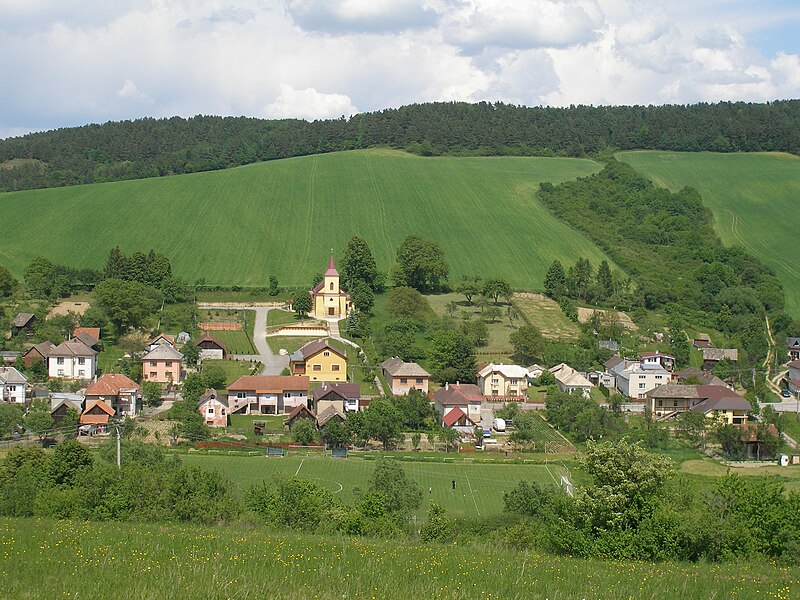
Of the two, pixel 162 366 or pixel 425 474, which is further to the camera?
pixel 162 366

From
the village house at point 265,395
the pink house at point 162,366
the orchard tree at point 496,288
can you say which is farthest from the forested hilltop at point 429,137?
the village house at point 265,395

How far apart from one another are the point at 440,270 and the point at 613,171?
42.7 m

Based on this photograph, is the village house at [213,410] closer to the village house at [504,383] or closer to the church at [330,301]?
the village house at [504,383]

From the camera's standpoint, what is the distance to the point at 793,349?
2643 inches

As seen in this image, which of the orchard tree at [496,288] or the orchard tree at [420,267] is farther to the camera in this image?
the orchard tree at [420,267]

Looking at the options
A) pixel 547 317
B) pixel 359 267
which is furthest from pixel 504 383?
pixel 359 267

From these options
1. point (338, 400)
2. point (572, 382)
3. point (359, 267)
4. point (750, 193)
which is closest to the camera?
point (338, 400)

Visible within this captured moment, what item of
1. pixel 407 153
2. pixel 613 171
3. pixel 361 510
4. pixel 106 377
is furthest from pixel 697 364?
pixel 407 153

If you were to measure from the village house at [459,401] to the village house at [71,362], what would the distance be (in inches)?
788

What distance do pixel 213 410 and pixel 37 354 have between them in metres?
13.2

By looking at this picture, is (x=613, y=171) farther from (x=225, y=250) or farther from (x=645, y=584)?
(x=645, y=584)

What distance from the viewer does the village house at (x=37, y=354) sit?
5384 centimetres

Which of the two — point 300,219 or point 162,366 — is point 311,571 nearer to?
point 162,366

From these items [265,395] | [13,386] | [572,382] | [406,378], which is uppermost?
[406,378]
